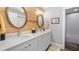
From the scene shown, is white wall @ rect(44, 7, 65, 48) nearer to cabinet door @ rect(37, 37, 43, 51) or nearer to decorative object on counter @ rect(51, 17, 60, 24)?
decorative object on counter @ rect(51, 17, 60, 24)

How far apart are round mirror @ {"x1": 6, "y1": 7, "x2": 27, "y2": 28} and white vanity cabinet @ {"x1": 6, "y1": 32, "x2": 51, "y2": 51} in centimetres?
44

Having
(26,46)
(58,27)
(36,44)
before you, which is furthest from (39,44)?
(58,27)

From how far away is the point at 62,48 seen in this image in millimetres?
1222

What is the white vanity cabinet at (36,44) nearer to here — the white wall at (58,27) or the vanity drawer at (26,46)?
the vanity drawer at (26,46)

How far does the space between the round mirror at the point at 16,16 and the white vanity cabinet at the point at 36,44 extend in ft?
1.45

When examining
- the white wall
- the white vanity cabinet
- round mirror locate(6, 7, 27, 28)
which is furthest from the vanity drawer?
round mirror locate(6, 7, 27, 28)

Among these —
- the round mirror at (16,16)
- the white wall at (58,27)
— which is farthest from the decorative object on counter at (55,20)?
the round mirror at (16,16)

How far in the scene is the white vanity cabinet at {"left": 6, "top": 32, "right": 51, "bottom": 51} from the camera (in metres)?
0.91

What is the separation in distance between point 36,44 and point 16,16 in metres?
0.55

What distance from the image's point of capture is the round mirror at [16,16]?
1214mm

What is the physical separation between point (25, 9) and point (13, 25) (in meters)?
0.38

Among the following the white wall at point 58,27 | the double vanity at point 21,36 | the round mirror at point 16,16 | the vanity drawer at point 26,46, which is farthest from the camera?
the round mirror at point 16,16
